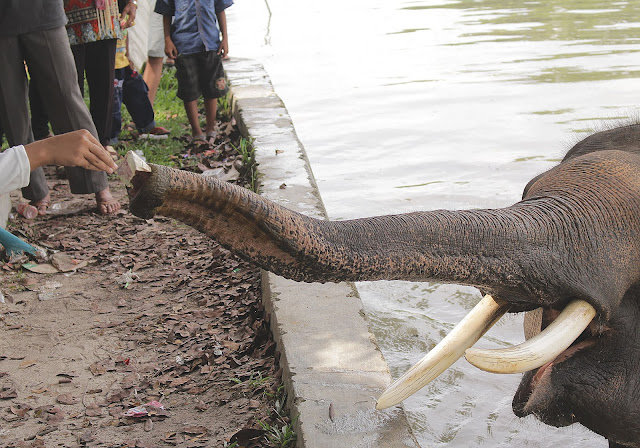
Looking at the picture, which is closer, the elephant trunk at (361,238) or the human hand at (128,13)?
the elephant trunk at (361,238)

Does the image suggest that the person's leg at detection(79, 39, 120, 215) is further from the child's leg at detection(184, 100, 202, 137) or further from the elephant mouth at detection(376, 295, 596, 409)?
the elephant mouth at detection(376, 295, 596, 409)

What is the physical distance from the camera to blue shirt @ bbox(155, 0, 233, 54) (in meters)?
7.29

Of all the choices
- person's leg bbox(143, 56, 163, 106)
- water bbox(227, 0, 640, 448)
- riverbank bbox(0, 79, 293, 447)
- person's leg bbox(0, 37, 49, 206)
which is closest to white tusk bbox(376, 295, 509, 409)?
water bbox(227, 0, 640, 448)

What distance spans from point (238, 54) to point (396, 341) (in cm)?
870

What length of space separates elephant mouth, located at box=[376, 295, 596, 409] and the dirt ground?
3.74 ft

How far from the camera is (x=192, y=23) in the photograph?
732cm

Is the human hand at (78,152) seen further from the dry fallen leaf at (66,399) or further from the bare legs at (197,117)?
the bare legs at (197,117)

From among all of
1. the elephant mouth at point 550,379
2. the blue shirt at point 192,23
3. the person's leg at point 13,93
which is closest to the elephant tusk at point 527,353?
the elephant mouth at point 550,379

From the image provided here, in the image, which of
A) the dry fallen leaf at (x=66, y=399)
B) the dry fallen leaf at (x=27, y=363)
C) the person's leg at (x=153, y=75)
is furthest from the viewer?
the person's leg at (x=153, y=75)

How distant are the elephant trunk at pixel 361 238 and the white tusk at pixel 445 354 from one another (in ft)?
0.76

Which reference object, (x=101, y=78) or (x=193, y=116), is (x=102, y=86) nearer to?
(x=101, y=78)

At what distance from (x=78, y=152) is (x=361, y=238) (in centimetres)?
148

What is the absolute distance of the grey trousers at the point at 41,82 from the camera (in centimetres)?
518

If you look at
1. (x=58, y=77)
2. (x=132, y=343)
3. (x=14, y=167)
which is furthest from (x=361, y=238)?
(x=58, y=77)
